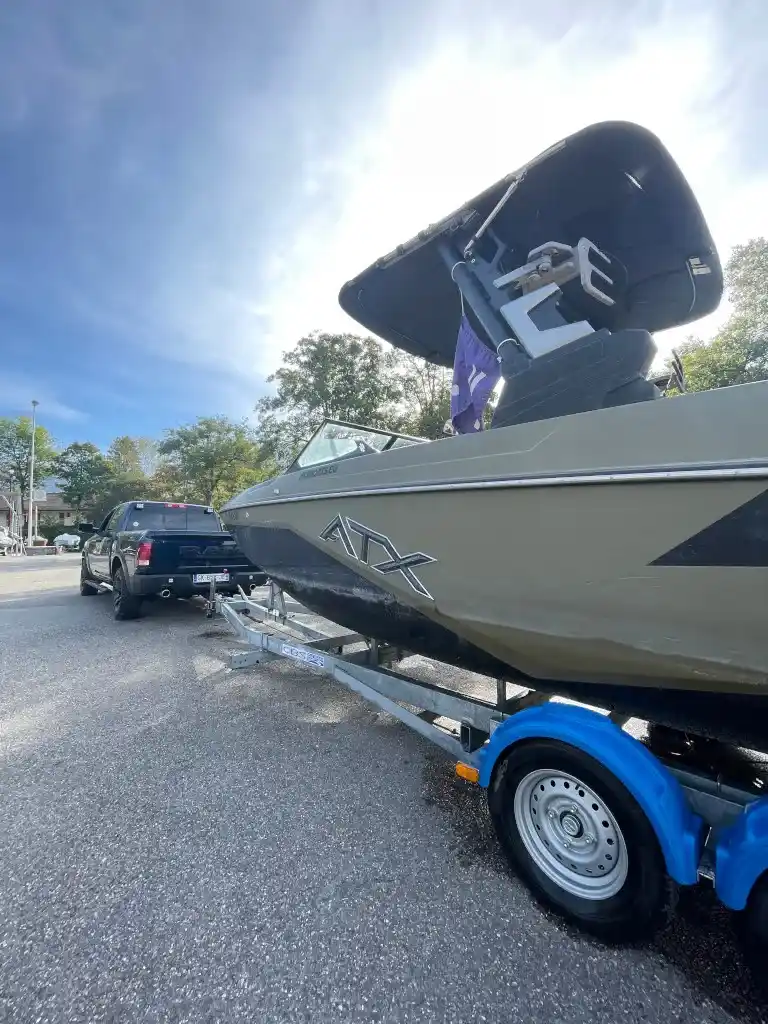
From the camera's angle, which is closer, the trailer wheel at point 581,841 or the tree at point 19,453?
the trailer wheel at point 581,841

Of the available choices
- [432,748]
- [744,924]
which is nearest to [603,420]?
[744,924]

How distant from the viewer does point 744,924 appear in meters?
1.38

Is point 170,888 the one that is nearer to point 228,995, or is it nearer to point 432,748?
point 228,995

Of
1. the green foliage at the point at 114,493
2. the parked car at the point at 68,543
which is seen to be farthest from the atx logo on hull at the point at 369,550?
the green foliage at the point at 114,493

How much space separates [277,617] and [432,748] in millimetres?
2332

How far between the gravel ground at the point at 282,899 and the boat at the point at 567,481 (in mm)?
755

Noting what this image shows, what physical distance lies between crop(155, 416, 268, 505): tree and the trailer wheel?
1129 inches

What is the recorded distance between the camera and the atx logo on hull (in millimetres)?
2176

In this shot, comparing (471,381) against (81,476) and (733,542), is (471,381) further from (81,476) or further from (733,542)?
(81,476)

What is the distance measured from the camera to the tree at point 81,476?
46.3 meters

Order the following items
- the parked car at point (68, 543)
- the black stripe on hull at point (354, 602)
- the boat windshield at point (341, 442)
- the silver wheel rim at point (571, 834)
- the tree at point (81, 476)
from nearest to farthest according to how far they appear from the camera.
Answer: the silver wheel rim at point (571, 834) → the black stripe on hull at point (354, 602) → the boat windshield at point (341, 442) → the parked car at point (68, 543) → the tree at point (81, 476)

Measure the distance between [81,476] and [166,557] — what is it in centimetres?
4961

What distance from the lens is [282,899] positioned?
1722 millimetres

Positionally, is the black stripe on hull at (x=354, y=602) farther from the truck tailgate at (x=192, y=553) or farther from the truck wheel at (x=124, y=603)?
the truck wheel at (x=124, y=603)
